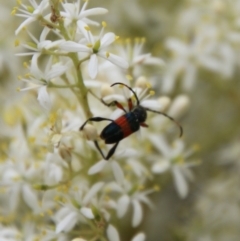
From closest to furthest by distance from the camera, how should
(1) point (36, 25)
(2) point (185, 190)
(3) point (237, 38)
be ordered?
(2) point (185, 190), (3) point (237, 38), (1) point (36, 25)

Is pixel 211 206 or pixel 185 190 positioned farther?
pixel 211 206

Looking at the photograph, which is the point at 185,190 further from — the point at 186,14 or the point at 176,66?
the point at 186,14

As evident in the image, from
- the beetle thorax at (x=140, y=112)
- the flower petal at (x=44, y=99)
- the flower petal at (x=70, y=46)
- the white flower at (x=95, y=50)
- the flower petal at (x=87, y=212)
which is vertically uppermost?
the flower petal at (x=70, y=46)

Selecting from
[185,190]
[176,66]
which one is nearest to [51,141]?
[185,190]

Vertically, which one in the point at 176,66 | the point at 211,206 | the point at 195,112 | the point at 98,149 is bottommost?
the point at 211,206

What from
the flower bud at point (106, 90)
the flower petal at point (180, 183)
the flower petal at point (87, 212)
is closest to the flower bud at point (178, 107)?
the flower petal at point (180, 183)

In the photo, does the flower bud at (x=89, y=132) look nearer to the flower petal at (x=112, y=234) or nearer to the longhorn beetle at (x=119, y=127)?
the longhorn beetle at (x=119, y=127)
